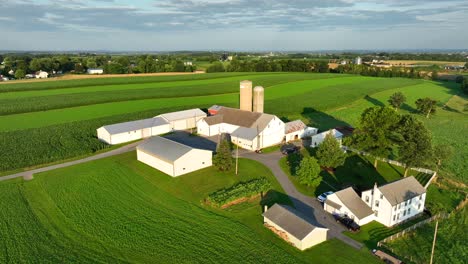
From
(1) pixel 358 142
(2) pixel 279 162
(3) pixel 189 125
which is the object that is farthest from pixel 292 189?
(3) pixel 189 125

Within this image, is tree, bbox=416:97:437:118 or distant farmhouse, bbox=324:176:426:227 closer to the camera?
distant farmhouse, bbox=324:176:426:227

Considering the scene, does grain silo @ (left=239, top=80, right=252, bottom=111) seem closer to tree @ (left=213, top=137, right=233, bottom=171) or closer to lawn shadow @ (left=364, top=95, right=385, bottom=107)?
tree @ (left=213, top=137, right=233, bottom=171)

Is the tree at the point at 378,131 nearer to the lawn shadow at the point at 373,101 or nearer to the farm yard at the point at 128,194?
the farm yard at the point at 128,194

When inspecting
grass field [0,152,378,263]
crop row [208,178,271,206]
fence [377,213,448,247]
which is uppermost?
crop row [208,178,271,206]

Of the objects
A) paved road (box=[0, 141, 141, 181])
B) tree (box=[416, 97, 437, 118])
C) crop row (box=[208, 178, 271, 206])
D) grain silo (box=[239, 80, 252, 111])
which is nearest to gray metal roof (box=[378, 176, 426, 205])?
crop row (box=[208, 178, 271, 206])

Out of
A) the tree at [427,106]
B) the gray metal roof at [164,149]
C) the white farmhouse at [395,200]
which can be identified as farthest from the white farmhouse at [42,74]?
the white farmhouse at [395,200]

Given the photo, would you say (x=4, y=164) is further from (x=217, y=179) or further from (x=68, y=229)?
(x=217, y=179)

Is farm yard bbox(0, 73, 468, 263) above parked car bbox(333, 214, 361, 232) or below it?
above

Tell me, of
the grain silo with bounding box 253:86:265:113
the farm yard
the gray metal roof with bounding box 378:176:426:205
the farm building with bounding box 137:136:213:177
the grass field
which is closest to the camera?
the grass field

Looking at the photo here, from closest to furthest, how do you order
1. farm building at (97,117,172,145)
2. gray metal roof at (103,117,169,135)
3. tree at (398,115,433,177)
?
tree at (398,115,433,177) < farm building at (97,117,172,145) < gray metal roof at (103,117,169,135)
